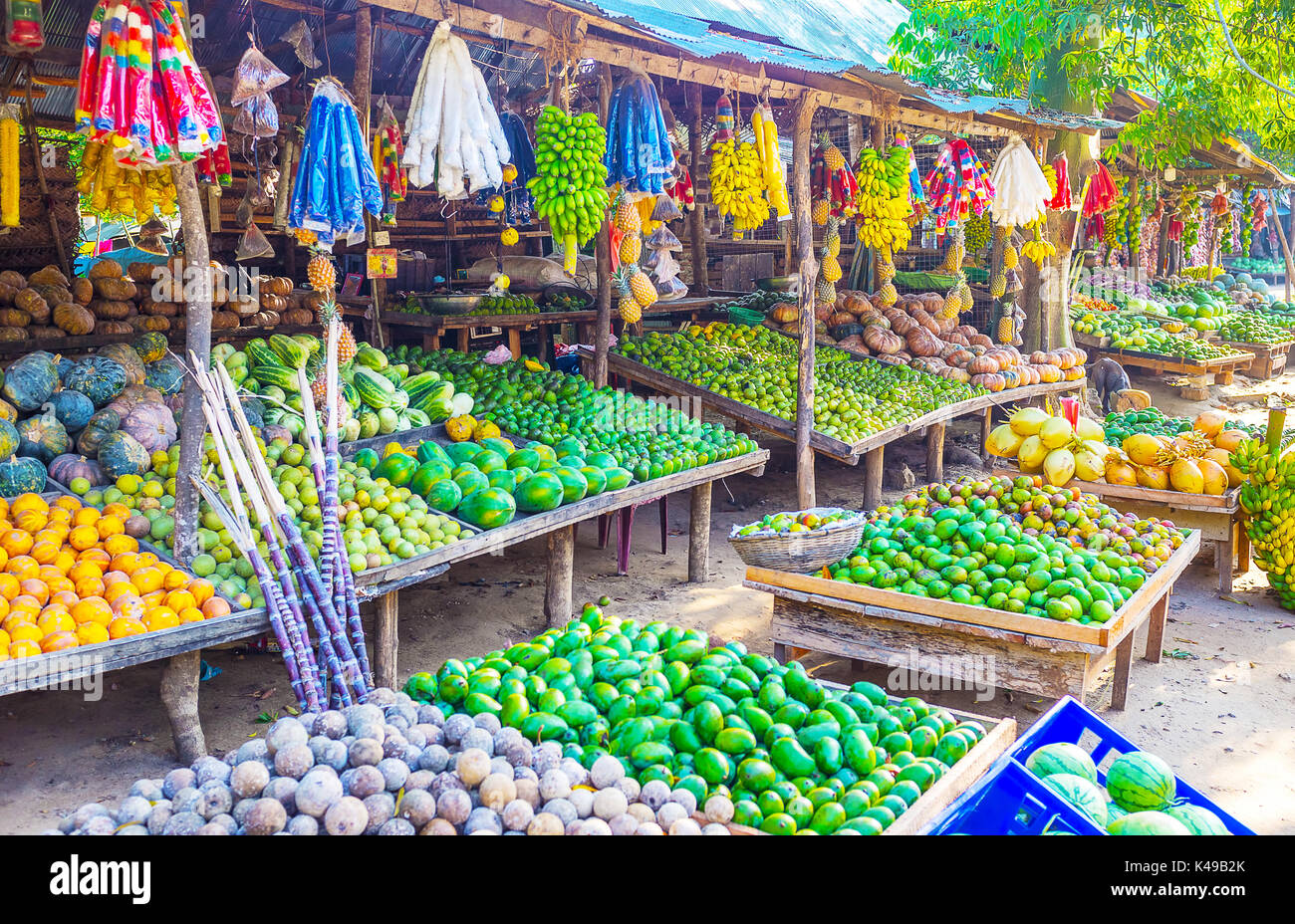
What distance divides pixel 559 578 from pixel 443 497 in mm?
838

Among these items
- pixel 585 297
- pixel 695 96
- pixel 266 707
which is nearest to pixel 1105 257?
pixel 695 96

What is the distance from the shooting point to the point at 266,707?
4.38 m

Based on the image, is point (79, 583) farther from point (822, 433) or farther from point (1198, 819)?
point (822, 433)

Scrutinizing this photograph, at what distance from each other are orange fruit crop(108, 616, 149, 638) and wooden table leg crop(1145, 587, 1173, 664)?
4707mm

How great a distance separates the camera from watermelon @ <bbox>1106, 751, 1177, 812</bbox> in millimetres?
2746

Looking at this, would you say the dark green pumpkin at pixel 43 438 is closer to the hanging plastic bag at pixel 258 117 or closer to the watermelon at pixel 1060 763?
the hanging plastic bag at pixel 258 117

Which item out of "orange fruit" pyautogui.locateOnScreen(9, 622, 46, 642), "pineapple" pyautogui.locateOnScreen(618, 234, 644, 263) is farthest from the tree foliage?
"orange fruit" pyautogui.locateOnScreen(9, 622, 46, 642)

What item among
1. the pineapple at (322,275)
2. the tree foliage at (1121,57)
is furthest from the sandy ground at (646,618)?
the tree foliage at (1121,57)

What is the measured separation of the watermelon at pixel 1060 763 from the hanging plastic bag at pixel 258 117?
4586 millimetres

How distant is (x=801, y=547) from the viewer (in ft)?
15.1

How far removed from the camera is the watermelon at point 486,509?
4.77 meters

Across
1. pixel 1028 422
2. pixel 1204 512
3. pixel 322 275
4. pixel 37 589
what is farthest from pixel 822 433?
pixel 37 589

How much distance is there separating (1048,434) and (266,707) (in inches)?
206

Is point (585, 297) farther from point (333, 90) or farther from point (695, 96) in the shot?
point (333, 90)
